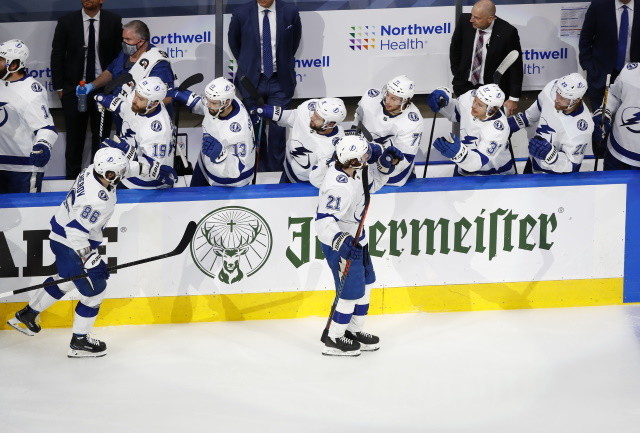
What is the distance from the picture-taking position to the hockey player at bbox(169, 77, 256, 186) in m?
8.41

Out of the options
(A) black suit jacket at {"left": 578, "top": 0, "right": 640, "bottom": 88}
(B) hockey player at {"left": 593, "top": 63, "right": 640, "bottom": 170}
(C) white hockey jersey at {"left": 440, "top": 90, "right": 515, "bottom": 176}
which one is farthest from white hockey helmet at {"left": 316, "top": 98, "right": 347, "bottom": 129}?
(A) black suit jacket at {"left": 578, "top": 0, "right": 640, "bottom": 88}

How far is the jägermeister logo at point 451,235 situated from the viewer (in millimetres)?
8477

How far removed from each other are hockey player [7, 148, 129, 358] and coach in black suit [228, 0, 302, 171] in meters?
2.43

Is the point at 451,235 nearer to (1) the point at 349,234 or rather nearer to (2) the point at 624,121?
(1) the point at 349,234

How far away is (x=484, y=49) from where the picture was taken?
10273 mm

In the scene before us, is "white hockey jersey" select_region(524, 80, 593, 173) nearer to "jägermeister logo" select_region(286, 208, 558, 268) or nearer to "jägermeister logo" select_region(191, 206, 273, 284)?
"jägermeister logo" select_region(286, 208, 558, 268)

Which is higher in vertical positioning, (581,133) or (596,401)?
(581,133)

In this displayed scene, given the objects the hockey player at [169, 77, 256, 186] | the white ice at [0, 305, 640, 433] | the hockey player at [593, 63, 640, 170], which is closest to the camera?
the white ice at [0, 305, 640, 433]

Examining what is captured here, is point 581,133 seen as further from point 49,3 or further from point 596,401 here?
point 49,3

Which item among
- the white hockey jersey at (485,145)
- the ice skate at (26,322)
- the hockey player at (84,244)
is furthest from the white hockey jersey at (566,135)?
Result: the ice skate at (26,322)

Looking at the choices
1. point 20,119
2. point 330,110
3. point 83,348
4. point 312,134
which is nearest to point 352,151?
point 330,110

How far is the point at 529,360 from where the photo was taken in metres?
7.93

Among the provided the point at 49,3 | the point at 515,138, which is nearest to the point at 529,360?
the point at 515,138

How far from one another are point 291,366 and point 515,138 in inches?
167
